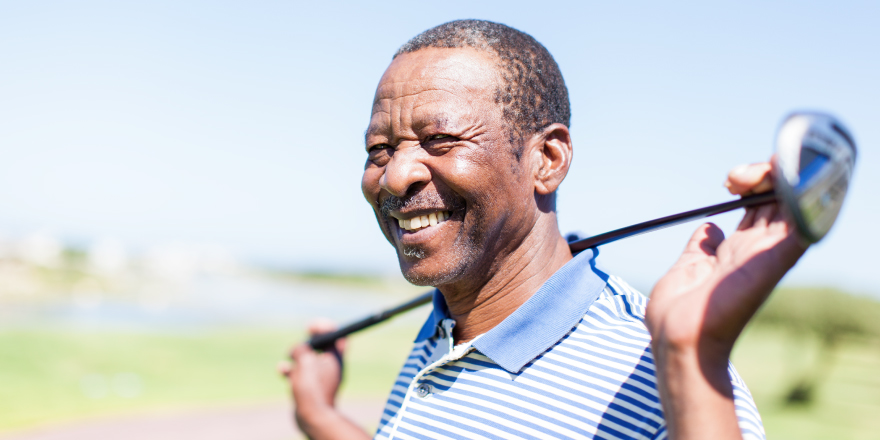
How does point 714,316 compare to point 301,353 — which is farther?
point 301,353

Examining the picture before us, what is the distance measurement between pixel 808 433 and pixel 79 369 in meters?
12.1

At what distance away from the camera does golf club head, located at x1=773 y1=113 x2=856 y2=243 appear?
1.02m

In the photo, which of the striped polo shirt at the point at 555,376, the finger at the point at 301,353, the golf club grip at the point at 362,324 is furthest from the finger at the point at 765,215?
the finger at the point at 301,353

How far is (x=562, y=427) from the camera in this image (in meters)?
1.62

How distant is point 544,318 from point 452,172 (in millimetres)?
477

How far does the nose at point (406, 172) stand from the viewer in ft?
6.26

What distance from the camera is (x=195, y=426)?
870 cm

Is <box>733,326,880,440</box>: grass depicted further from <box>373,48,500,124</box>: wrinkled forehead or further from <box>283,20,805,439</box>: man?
<box>373,48,500,124</box>: wrinkled forehead

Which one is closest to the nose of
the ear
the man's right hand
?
the ear

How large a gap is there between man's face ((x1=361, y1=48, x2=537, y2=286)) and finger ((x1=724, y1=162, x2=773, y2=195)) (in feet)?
2.41

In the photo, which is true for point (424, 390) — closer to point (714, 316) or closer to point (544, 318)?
point (544, 318)

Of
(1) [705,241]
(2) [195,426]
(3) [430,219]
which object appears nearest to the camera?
(1) [705,241]

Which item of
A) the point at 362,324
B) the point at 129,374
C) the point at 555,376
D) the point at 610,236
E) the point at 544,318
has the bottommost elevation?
the point at 555,376

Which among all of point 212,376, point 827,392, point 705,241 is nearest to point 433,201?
point 705,241
